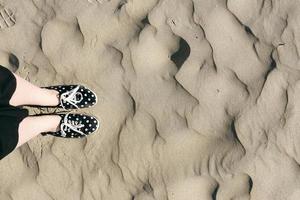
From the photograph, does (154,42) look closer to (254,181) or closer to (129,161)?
(129,161)

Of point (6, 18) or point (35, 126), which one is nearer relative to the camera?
point (35, 126)

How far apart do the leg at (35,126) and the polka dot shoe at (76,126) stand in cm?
3

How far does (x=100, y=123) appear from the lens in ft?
8.73

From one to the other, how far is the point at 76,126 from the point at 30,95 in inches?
12.3

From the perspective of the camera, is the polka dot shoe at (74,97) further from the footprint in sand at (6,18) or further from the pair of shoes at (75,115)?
the footprint in sand at (6,18)

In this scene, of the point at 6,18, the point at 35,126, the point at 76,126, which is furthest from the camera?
the point at 6,18

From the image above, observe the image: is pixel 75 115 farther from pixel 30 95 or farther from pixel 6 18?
pixel 6 18

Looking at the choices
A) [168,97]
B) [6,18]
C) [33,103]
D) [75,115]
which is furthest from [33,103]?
[168,97]

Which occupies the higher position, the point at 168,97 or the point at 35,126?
the point at 168,97

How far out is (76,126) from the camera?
2592mm

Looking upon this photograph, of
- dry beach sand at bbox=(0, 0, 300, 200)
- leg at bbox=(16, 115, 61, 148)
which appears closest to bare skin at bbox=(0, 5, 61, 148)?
leg at bbox=(16, 115, 61, 148)

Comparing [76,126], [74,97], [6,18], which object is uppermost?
[6,18]

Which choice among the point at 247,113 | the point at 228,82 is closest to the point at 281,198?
the point at 247,113

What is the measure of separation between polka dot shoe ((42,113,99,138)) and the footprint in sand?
25.5 inches
